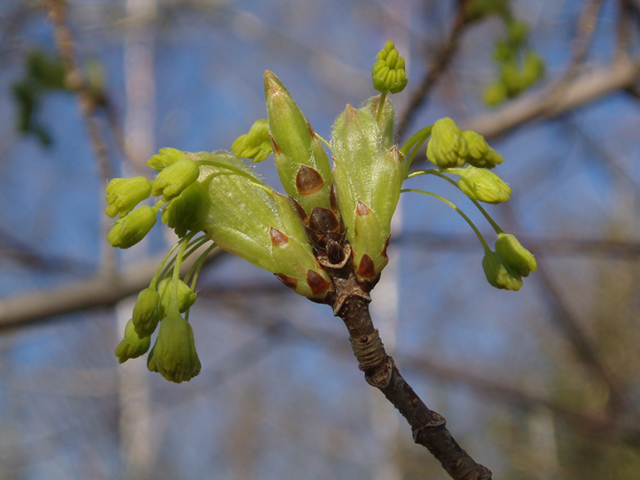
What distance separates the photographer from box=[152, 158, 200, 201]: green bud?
0.91 metres

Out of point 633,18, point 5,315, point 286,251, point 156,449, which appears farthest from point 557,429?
point 286,251

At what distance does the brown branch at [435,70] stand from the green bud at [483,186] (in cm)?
106

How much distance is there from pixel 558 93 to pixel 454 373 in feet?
5.52

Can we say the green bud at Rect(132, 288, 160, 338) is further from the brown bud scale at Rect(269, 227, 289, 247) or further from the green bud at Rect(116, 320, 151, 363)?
the brown bud scale at Rect(269, 227, 289, 247)

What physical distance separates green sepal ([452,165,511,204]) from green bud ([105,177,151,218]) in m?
0.58

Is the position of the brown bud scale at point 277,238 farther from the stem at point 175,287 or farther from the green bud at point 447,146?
the green bud at point 447,146

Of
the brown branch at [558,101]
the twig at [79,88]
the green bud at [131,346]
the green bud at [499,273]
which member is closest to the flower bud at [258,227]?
the green bud at [131,346]

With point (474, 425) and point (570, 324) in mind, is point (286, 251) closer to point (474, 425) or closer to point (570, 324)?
point (570, 324)

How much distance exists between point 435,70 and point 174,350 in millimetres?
1516

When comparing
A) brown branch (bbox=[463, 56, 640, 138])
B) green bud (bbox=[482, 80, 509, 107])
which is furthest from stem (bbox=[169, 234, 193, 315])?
brown branch (bbox=[463, 56, 640, 138])

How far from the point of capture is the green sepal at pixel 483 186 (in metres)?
0.97

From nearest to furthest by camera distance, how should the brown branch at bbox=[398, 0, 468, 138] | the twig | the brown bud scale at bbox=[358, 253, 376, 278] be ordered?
1. the brown bud scale at bbox=[358, 253, 376, 278]
2. the brown branch at bbox=[398, 0, 468, 138]
3. the twig

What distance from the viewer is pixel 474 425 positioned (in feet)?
36.3

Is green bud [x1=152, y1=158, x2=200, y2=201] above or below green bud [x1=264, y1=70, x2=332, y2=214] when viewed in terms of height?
below
